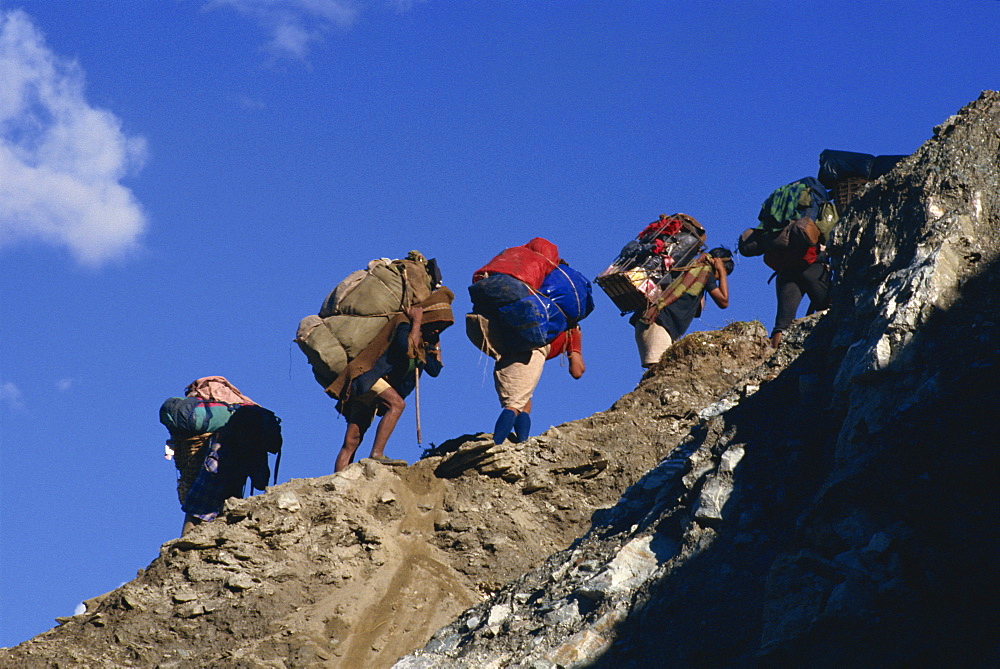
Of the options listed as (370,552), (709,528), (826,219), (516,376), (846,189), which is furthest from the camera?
(516,376)

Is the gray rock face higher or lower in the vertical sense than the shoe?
lower

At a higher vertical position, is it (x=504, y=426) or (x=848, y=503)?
(x=504, y=426)

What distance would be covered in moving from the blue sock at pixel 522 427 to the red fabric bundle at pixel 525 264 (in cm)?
133

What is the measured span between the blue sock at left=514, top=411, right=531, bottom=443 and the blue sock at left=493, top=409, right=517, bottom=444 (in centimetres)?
9

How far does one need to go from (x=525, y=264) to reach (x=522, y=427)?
5.45 ft

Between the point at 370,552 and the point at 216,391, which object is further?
the point at 216,391

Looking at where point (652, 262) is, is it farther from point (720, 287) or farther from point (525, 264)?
point (525, 264)

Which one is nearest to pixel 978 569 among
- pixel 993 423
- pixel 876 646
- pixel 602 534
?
pixel 876 646

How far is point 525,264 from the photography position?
12031 mm

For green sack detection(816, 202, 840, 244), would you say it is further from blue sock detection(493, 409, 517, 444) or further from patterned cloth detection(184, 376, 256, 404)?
patterned cloth detection(184, 376, 256, 404)

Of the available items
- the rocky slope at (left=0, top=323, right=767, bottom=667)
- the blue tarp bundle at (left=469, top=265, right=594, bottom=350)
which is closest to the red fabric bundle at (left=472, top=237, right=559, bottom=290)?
the blue tarp bundle at (left=469, top=265, right=594, bottom=350)

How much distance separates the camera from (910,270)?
6.58 m

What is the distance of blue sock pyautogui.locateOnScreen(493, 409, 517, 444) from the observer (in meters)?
11.9

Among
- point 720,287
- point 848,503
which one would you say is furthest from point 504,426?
point 848,503
